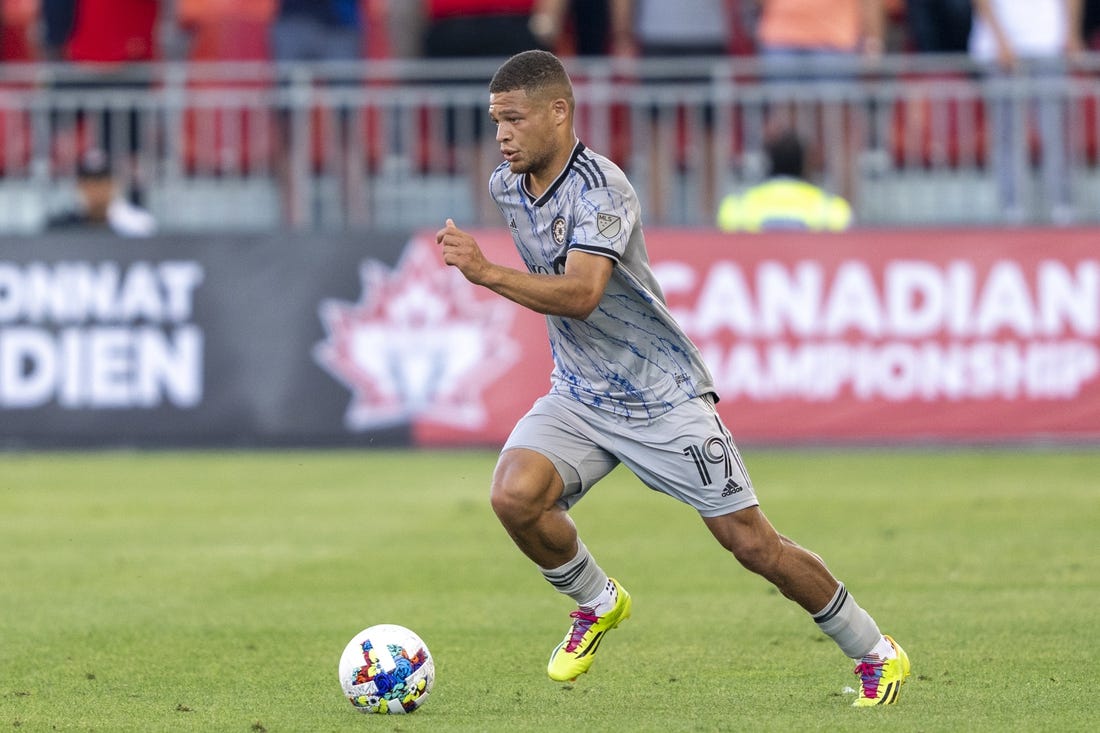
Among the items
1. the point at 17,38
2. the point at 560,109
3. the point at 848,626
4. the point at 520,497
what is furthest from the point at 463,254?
the point at 17,38

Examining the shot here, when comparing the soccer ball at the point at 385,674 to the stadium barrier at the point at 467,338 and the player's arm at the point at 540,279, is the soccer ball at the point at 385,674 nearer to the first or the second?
the player's arm at the point at 540,279

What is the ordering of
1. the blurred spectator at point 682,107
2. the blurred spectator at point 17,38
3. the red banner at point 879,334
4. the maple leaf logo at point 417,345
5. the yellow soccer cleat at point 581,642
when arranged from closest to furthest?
the yellow soccer cleat at point 581,642 < the red banner at point 879,334 < the maple leaf logo at point 417,345 < the blurred spectator at point 682,107 < the blurred spectator at point 17,38

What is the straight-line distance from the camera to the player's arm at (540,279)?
6.39 m

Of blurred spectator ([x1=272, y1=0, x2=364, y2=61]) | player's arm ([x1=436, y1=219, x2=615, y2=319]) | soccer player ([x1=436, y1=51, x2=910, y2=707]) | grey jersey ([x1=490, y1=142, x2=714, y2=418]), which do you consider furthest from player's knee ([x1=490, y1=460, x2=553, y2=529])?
blurred spectator ([x1=272, y1=0, x2=364, y2=61])

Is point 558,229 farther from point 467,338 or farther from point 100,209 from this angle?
point 100,209

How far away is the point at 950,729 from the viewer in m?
6.12

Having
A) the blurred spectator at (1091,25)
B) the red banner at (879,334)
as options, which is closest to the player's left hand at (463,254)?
the red banner at (879,334)

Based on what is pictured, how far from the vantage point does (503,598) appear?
9305 millimetres

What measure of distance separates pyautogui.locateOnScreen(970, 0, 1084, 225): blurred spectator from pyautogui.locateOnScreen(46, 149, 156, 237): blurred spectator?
7.23 metres

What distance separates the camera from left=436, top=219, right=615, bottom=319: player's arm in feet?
21.0

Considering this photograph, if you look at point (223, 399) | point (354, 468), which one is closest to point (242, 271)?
point (223, 399)

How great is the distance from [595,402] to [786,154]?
7.57 meters

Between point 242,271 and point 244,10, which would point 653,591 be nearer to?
point 242,271

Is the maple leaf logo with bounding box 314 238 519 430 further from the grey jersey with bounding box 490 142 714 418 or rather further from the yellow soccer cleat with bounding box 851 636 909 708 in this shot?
the yellow soccer cleat with bounding box 851 636 909 708
